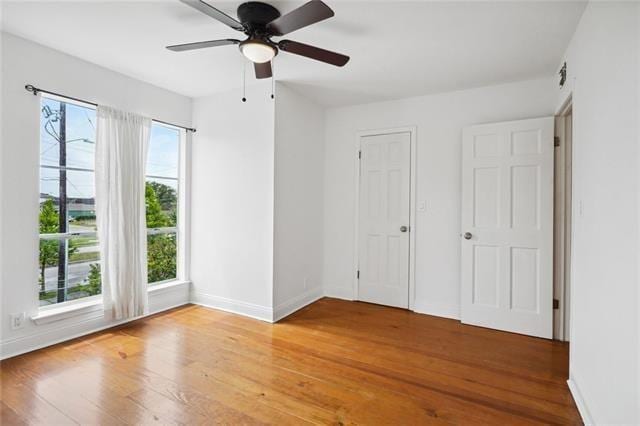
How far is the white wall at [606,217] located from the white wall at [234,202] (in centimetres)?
263

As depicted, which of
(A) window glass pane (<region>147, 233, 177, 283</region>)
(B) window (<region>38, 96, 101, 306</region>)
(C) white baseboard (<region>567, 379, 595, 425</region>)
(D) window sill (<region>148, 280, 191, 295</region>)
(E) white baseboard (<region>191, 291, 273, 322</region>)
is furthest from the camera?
(A) window glass pane (<region>147, 233, 177, 283</region>)

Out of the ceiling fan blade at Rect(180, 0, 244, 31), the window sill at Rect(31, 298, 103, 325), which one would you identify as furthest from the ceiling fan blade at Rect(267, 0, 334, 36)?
the window sill at Rect(31, 298, 103, 325)

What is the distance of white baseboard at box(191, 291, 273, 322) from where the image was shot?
11.1 ft

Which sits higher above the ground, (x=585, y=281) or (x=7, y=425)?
(x=585, y=281)

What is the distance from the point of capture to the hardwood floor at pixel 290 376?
6.10 ft

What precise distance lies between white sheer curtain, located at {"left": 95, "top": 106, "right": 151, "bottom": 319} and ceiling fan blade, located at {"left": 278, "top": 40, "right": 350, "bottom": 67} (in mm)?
2038

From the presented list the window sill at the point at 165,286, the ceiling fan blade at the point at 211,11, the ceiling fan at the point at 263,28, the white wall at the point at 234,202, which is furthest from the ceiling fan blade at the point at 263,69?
the window sill at the point at 165,286

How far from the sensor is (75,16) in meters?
2.21

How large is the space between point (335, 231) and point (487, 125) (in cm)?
221

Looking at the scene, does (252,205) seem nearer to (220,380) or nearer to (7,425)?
(220,380)

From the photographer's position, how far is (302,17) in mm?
1783

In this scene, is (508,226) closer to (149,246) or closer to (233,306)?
(233,306)

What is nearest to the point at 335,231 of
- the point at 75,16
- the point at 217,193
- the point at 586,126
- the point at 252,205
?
the point at 252,205

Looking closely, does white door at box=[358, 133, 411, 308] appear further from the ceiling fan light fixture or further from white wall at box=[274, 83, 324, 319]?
the ceiling fan light fixture
